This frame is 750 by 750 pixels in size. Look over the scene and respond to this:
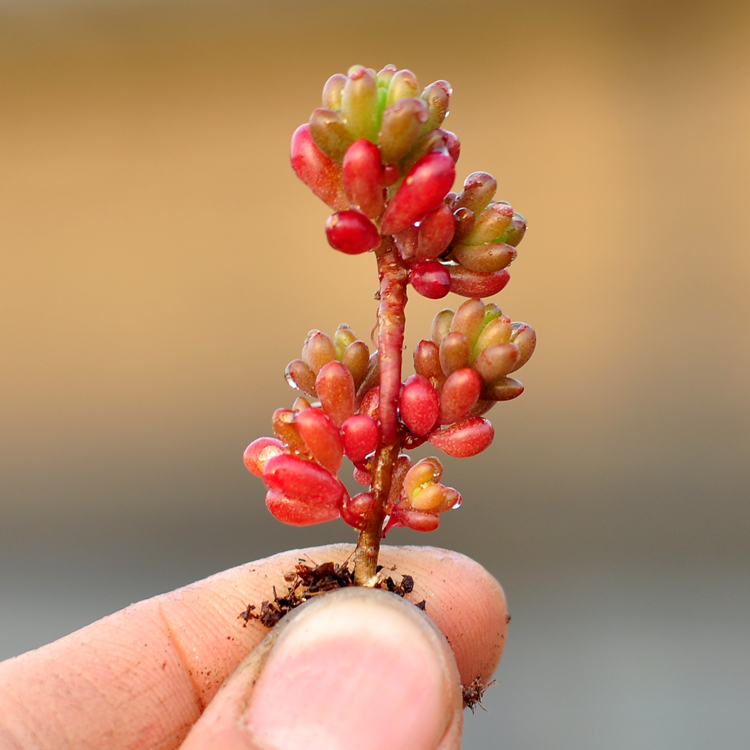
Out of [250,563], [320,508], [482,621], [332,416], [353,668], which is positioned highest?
[332,416]

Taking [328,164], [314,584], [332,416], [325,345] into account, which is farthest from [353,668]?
[328,164]

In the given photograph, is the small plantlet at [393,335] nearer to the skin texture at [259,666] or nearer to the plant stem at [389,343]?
the plant stem at [389,343]

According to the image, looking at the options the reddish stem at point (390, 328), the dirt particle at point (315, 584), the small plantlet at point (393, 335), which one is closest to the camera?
the small plantlet at point (393, 335)

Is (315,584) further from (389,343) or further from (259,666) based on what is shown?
(389,343)

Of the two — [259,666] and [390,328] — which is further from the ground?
[390,328]

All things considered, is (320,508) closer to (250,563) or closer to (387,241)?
(387,241)

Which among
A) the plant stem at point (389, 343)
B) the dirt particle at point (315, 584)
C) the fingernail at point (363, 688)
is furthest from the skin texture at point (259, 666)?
the plant stem at point (389, 343)

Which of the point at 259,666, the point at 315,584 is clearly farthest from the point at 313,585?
the point at 259,666
